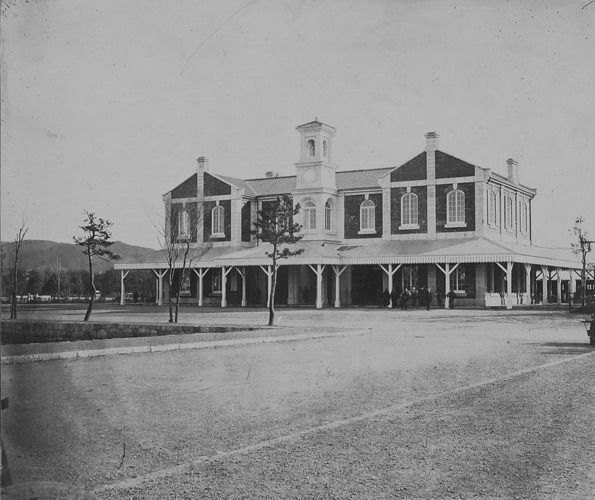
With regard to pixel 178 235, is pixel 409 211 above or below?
above

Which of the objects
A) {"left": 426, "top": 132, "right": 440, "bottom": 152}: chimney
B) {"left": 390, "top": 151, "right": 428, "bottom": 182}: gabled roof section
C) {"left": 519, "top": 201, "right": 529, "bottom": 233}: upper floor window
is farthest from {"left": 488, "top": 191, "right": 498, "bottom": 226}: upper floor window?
{"left": 519, "top": 201, "right": 529, "bottom": 233}: upper floor window

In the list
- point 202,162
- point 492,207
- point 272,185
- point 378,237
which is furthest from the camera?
point 272,185

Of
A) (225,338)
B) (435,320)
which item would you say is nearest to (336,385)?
(225,338)

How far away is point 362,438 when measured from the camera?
6.19 metres

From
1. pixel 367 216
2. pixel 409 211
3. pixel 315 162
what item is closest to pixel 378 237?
pixel 367 216

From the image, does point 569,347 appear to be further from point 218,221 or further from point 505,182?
point 218,221

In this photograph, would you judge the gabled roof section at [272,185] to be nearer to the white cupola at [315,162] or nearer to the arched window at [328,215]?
the white cupola at [315,162]

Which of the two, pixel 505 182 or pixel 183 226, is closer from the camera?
pixel 183 226

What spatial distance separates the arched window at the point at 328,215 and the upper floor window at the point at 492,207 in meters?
8.20

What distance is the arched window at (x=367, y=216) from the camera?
128 ft

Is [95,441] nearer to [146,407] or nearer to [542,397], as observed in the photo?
[146,407]

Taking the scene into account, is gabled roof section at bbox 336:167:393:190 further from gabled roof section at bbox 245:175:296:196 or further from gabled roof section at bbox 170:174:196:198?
gabled roof section at bbox 170:174:196:198

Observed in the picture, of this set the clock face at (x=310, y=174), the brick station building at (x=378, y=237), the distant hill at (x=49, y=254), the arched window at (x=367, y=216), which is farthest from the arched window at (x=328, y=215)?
the distant hill at (x=49, y=254)

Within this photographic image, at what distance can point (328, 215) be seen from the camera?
3950 cm
